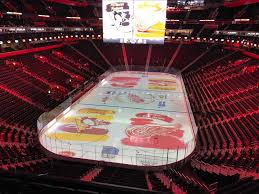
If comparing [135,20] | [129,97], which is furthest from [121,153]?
[135,20]

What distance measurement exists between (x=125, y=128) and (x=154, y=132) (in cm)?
192

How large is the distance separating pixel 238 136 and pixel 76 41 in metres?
30.7

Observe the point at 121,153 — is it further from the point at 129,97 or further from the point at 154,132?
the point at 129,97

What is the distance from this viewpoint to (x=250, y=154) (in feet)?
40.2

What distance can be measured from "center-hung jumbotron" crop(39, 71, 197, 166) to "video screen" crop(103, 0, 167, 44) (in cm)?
546

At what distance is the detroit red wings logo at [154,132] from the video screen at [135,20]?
9.76 meters

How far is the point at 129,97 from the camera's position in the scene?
23.9 m

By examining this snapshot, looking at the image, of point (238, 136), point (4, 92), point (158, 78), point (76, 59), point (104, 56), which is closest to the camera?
point (238, 136)

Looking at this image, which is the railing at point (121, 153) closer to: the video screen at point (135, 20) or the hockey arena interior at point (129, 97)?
the hockey arena interior at point (129, 97)

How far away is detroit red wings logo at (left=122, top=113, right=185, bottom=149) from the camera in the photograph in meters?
14.7

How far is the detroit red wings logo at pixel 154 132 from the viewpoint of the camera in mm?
14711

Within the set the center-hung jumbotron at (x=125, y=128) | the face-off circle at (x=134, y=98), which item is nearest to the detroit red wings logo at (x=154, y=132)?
the center-hung jumbotron at (x=125, y=128)

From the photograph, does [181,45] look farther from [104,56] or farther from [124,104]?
[124,104]

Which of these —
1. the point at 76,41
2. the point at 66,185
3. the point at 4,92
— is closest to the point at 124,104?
the point at 4,92
